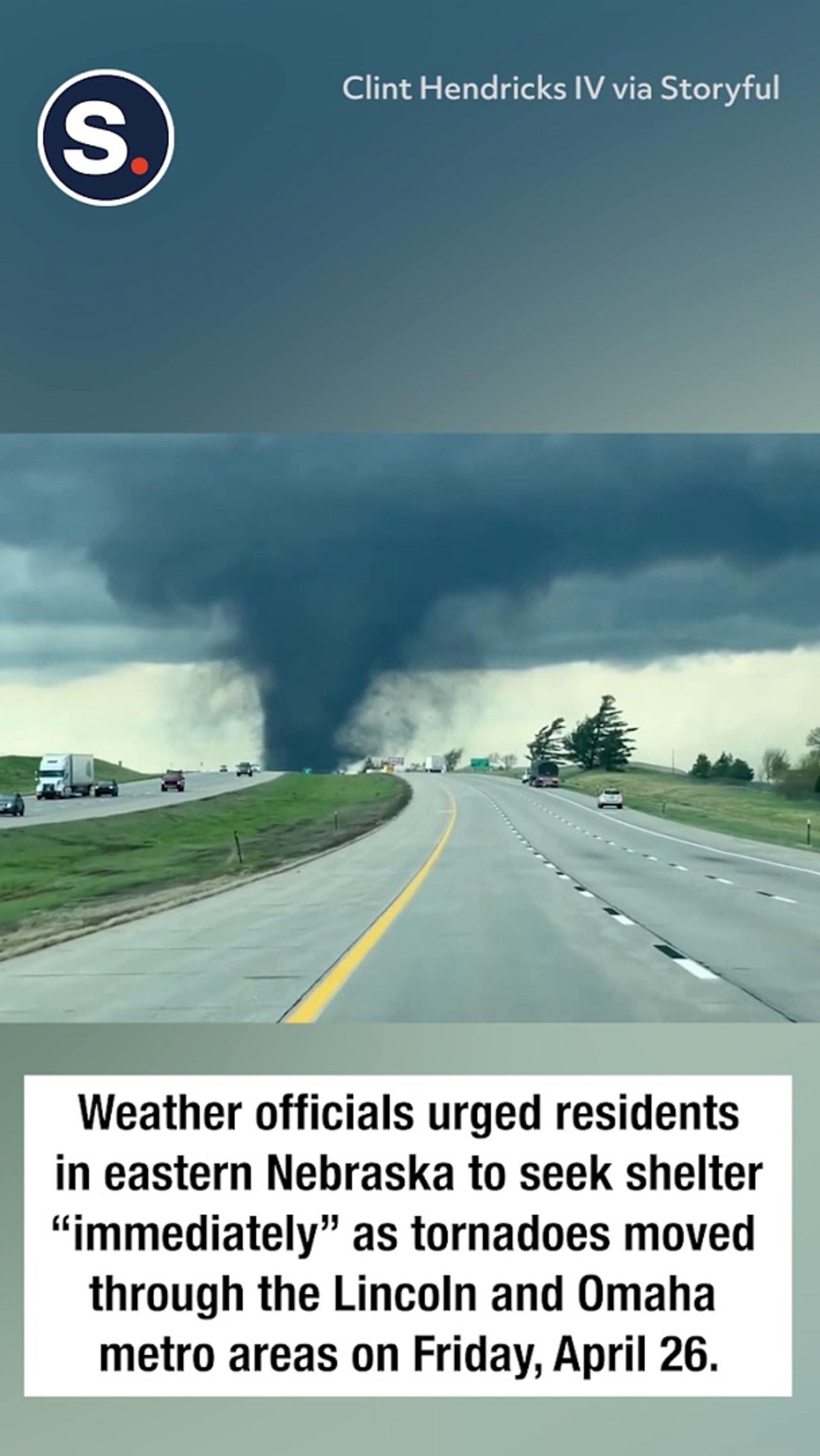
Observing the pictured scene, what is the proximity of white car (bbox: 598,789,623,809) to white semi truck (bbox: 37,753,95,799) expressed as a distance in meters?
29.7

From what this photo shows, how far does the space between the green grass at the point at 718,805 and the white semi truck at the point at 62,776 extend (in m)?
31.5

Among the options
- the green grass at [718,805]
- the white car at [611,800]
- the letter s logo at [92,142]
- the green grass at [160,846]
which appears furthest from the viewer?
the white car at [611,800]

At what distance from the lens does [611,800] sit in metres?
91.9

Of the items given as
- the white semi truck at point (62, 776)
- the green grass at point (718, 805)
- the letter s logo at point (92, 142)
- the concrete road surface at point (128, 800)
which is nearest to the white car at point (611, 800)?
the green grass at point (718, 805)

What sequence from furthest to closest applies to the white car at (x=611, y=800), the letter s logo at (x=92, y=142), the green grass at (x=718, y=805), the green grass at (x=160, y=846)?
the white car at (x=611, y=800)
the green grass at (x=718, y=805)
the green grass at (x=160, y=846)
the letter s logo at (x=92, y=142)

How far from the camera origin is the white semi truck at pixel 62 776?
93812 mm

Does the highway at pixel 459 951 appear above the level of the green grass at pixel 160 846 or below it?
above

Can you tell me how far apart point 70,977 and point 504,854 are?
2544 centimetres

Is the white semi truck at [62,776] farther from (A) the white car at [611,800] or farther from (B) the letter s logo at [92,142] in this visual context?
(B) the letter s logo at [92,142]

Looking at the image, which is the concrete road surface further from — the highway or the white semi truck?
the highway

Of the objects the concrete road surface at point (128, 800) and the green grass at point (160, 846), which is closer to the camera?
the green grass at point (160, 846)

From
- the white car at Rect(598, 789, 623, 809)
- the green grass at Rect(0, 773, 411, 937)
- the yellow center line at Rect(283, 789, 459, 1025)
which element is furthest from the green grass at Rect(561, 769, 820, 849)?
the yellow center line at Rect(283, 789, 459, 1025)

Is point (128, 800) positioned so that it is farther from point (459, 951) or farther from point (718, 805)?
point (459, 951)

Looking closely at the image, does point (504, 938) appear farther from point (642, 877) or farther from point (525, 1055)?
point (642, 877)
